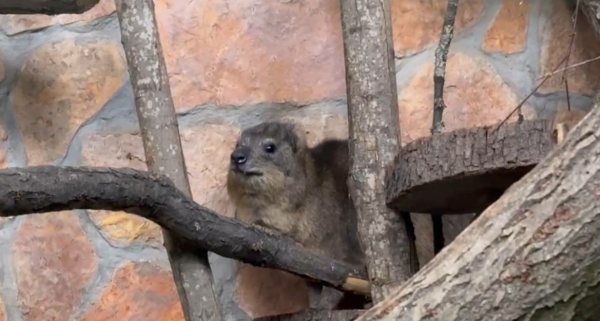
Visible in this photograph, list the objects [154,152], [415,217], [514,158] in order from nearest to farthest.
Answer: [514,158], [154,152], [415,217]

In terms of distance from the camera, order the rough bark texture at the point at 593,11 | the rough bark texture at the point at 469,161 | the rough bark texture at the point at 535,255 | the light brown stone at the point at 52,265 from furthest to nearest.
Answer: the light brown stone at the point at 52,265
the rough bark texture at the point at 593,11
the rough bark texture at the point at 469,161
the rough bark texture at the point at 535,255

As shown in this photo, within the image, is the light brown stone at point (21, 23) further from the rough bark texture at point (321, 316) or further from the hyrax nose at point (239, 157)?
the rough bark texture at point (321, 316)

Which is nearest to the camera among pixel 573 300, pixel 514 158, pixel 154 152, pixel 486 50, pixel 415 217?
pixel 573 300

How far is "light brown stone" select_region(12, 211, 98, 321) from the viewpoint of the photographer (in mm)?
1475

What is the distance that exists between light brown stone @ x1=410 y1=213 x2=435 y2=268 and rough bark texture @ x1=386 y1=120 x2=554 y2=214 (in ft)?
1.13

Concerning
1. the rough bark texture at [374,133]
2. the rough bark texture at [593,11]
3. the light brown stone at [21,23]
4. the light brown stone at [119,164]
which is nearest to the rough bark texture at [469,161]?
the rough bark texture at [374,133]

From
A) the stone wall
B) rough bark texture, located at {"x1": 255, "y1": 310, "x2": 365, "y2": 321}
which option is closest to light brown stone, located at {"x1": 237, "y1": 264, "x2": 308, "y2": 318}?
the stone wall

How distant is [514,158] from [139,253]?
2.46ft

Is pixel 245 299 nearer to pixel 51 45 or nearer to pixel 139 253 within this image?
pixel 139 253

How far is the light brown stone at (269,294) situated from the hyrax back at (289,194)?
10cm

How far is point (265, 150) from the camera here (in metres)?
1.47

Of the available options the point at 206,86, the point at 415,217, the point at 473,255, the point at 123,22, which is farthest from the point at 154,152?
the point at 473,255

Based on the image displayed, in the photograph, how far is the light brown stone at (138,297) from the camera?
58.9 inches

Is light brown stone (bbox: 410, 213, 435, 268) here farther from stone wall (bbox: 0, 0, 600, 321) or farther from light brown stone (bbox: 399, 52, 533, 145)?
light brown stone (bbox: 399, 52, 533, 145)
